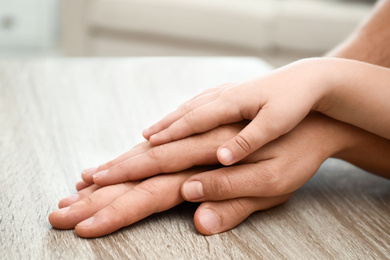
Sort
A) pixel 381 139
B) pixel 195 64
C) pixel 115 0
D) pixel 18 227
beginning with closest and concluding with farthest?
pixel 18 227 → pixel 381 139 → pixel 195 64 → pixel 115 0

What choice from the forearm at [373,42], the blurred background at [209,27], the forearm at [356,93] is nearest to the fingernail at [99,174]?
the forearm at [356,93]

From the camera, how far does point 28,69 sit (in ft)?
3.34

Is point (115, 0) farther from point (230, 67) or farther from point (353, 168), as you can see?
point (353, 168)

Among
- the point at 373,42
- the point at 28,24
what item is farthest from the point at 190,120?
the point at 28,24

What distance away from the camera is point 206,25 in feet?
7.77

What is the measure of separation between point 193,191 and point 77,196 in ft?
0.46

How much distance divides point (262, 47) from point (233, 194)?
1967mm

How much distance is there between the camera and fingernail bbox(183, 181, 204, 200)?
0.54m

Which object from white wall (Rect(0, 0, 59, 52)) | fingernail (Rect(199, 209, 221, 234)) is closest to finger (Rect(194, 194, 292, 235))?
fingernail (Rect(199, 209, 221, 234))

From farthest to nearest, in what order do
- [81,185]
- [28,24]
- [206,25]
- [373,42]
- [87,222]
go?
[28,24] < [206,25] < [373,42] < [81,185] < [87,222]

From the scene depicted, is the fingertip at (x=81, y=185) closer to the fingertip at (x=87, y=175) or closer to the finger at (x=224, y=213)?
the fingertip at (x=87, y=175)

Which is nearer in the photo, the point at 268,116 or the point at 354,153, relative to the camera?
the point at 268,116

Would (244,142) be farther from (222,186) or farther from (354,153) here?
(354,153)

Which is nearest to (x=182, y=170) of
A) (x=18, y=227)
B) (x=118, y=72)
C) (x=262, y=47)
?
(x=18, y=227)
